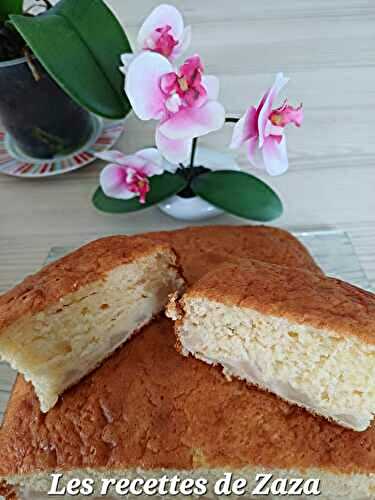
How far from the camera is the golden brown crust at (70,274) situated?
3.53 feet

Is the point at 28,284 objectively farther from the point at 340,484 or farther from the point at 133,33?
the point at 133,33

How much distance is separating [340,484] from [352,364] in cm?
23

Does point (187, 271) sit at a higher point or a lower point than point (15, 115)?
lower

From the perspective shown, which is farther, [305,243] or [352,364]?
[305,243]

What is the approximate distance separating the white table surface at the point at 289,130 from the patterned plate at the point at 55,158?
4cm

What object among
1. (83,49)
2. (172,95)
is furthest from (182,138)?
(83,49)

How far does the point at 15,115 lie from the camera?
169 centimetres

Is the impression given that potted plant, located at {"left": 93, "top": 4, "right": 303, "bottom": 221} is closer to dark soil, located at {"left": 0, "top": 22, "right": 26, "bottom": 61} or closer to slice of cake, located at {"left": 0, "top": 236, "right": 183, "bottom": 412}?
slice of cake, located at {"left": 0, "top": 236, "right": 183, "bottom": 412}

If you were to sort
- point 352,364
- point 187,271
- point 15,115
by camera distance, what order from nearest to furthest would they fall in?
1. point 352,364
2. point 187,271
3. point 15,115

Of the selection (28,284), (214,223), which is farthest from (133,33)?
(28,284)

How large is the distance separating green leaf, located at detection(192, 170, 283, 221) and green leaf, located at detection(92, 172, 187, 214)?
0.05 metres

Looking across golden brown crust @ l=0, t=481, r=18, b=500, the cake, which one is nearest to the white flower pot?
the cake

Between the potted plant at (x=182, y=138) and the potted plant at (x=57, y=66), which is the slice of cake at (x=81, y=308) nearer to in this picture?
the potted plant at (x=182, y=138)

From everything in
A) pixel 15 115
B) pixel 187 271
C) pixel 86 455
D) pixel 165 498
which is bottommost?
pixel 165 498
